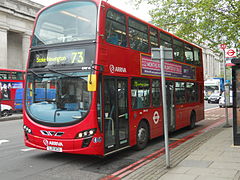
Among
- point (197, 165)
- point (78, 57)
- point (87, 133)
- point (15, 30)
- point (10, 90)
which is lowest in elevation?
point (197, 165)

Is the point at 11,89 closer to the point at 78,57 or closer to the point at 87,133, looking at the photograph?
the point at 78,57

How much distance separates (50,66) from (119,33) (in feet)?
Answer: 7.14

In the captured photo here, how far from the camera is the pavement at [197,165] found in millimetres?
5523

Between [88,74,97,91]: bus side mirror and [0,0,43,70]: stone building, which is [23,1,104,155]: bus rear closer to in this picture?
[88,74,97,91]: bus side mirror

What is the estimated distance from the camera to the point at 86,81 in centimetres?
658

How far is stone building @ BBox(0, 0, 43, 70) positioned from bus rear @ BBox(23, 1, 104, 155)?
80.3 feet

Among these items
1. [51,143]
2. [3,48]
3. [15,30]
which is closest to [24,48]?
[15,30]

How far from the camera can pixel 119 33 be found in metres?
7.73

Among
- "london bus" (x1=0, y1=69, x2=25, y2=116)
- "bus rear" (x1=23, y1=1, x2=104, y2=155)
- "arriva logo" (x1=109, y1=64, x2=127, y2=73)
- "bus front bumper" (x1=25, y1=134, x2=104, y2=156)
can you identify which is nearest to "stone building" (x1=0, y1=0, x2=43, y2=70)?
"london bus" (x1=0, y1=69, x2=25, y2=116)

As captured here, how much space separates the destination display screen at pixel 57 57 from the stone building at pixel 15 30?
80.0 feet

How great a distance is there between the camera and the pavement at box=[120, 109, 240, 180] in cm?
552

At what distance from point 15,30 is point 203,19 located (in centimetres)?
2475

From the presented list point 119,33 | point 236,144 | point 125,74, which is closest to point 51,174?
point 125,74

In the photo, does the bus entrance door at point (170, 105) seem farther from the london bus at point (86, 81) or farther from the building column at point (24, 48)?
the building column at point (24, 48)
